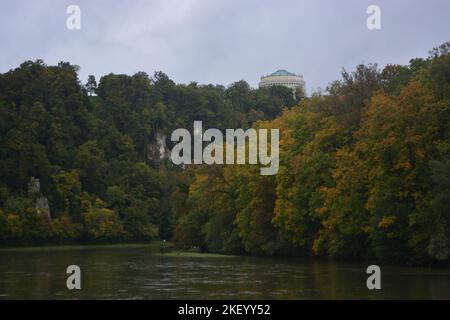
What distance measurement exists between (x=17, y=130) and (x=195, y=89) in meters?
63.8

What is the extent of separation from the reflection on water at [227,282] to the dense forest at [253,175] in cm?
498

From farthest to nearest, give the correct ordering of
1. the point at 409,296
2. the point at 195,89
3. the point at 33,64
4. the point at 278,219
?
the point at 195,89
the point at 33,64
the point at 278,219
the point at 409,296

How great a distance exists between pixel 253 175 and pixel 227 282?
3565 centimetres

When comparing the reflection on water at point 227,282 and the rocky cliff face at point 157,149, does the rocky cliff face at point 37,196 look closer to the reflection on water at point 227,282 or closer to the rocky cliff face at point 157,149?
the rocky cliff face at point 157,149

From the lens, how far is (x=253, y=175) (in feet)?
267

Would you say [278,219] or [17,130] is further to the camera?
[17,130]

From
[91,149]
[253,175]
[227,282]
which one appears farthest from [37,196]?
[227,282]

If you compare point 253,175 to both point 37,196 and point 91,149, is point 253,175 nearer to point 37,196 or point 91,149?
point 37,196

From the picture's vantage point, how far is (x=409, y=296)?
123 ft

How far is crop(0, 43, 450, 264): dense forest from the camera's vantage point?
58.3 meters

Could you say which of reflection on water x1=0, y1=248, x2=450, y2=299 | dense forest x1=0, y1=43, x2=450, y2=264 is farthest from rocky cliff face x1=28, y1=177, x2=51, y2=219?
reflection on water x1=0, y1=248, x2=450, y2=299

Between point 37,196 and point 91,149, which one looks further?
point 91,149
